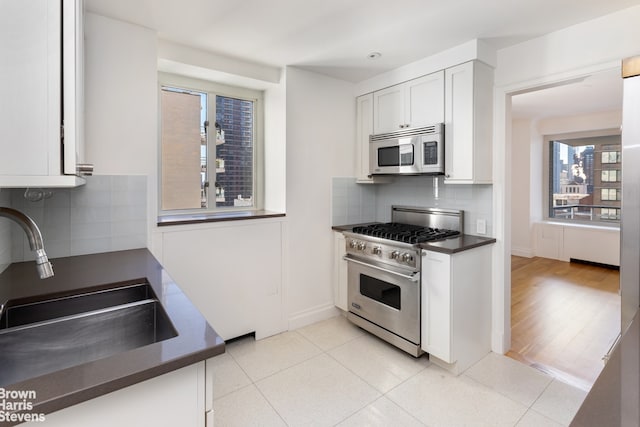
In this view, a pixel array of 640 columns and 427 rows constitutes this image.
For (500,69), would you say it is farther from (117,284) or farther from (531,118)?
(531,118)

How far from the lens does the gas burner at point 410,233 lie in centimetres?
244

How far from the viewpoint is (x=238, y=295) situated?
267 centimetres

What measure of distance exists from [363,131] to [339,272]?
4.78 feet

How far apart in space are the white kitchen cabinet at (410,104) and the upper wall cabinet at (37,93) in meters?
2.34

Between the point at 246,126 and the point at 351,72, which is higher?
the point at 351,72

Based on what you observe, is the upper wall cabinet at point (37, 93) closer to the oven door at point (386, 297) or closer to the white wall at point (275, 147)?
the white wall at point (275, 147)

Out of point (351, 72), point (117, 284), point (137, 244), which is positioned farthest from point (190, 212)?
point (351, 72)

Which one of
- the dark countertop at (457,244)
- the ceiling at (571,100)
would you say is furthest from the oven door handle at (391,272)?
the ceiling at (571,100)

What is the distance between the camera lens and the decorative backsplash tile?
6.08 feet

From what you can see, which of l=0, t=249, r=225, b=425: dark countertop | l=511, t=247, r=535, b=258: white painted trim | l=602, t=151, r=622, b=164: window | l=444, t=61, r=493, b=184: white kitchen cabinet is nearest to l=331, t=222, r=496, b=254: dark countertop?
l=444, t=61, r=493, b=184: white kitchen cabinet

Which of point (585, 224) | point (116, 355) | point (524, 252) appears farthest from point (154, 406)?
point (585, 224)

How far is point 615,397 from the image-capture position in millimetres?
567

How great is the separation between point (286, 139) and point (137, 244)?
4.83ft

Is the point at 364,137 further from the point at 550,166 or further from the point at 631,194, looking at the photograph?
the point at 550,166
